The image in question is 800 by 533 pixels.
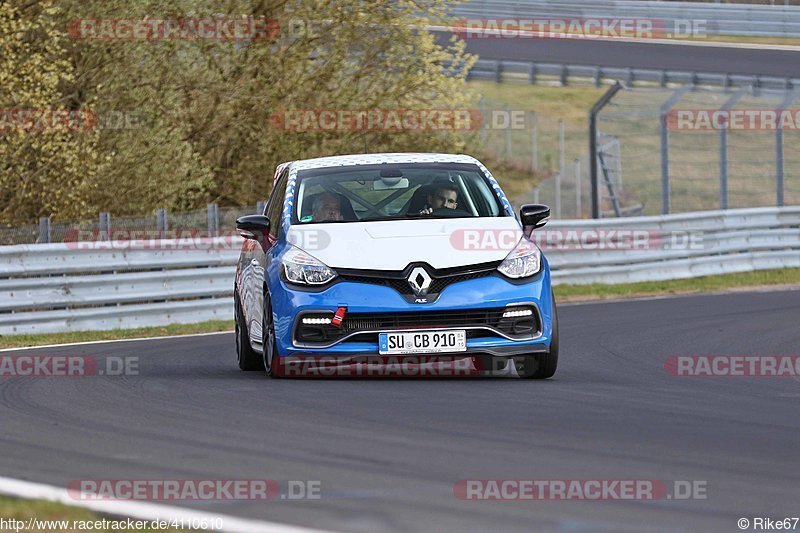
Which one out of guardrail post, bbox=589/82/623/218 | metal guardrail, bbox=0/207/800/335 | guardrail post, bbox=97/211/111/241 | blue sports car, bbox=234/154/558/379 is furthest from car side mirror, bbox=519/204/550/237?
guardrail post, bbox=589/82/623/218

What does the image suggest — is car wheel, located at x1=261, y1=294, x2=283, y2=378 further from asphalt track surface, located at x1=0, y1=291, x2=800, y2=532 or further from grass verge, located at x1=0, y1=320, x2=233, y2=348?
grass verge, located at x1=0, y1=320, x2=233, y2=348

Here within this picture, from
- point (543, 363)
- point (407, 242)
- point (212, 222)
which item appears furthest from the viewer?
point (212, 222)

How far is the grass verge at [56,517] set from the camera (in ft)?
18.2

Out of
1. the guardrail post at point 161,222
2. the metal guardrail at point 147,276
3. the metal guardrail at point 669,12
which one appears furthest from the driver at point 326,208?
the metal guardrail at point 669,12

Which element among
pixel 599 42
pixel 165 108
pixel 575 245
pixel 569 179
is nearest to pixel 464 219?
pixel 575 245

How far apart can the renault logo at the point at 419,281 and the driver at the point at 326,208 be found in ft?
3.63

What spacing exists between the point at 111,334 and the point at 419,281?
303 inches

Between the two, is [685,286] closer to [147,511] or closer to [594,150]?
[594,150]

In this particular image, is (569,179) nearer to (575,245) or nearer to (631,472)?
(575,245)

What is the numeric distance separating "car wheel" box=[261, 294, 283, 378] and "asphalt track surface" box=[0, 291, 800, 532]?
171mm

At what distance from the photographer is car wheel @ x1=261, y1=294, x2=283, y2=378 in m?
10.8

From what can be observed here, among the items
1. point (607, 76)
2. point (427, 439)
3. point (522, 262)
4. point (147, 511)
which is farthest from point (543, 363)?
point (607, 76)

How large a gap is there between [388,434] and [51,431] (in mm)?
1800

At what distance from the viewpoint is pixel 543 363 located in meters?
10.8
